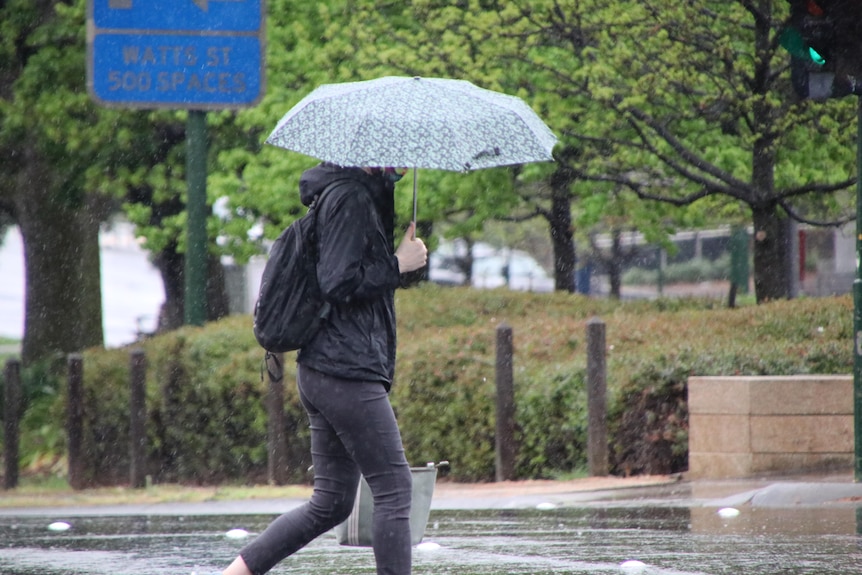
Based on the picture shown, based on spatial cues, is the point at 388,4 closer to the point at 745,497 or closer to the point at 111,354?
the point at 111,354

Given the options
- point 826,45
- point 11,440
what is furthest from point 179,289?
point 826,45

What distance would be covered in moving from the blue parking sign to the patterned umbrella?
5.34 metres

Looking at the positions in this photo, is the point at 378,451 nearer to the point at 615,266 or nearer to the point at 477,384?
the point at 477,384

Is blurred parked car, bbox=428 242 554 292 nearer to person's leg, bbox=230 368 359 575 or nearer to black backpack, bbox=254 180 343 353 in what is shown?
person's leg, bbox=230 368 359 575

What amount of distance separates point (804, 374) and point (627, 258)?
24049 mm

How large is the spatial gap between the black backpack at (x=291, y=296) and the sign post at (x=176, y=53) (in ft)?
19.5

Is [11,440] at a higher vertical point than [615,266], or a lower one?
lower

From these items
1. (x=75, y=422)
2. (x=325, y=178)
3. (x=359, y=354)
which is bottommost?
(x=75, y=422)

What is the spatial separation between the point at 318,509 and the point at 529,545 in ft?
8.05

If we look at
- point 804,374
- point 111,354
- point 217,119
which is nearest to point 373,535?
point 804,374

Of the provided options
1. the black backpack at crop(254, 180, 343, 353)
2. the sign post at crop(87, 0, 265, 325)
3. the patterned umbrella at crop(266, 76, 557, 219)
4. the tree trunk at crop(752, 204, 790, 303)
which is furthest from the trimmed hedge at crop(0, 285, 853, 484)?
the black backpack at crop(254, 180, 343, 353)

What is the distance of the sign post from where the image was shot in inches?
416

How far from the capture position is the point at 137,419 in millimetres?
13289

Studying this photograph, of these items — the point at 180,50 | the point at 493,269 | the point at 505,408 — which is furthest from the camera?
the point at 493,269
